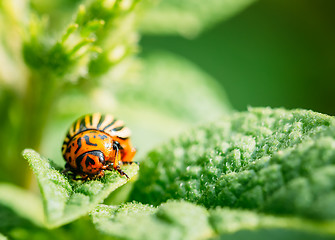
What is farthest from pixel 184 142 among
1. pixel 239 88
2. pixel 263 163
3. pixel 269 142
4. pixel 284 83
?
pixel 284 83

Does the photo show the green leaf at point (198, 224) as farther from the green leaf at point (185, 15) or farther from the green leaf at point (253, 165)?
the green leaf at point (185, 15)

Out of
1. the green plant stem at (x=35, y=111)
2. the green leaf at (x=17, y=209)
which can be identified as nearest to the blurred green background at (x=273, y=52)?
the green plant stem at (x=35, y=111)

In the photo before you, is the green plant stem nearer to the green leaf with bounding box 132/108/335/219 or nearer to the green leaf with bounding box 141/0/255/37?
the green leaf with bounding box 132/108/335/219

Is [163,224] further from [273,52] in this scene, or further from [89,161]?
[273,52]

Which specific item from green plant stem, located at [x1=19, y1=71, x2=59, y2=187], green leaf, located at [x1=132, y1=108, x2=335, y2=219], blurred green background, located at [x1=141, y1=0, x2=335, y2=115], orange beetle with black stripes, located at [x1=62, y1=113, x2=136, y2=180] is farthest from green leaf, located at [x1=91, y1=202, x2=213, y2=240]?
blurred green background, located at [x1=141, y1=0, x2=335, y2=115]

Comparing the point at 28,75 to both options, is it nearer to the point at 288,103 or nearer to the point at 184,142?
the point at 184,142

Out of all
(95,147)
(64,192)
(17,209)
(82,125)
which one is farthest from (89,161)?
(17,209)
